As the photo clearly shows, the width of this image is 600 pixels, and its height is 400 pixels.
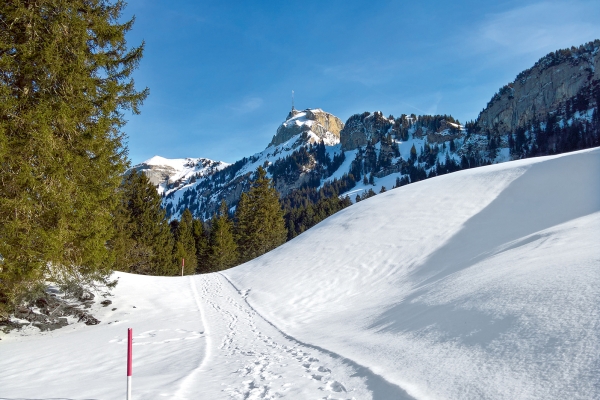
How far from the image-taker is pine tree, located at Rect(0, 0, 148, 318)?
8234 mm

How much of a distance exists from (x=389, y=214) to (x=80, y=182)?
55.9ft

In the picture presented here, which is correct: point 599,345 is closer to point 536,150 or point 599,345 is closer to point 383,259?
point 383,259

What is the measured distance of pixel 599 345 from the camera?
3.77 meters

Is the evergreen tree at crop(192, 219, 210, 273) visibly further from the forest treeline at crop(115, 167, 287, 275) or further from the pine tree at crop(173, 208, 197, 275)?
the pine tree at crop(173, 208, 197, 275)

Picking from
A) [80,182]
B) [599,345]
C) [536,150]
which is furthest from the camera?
[536,150]

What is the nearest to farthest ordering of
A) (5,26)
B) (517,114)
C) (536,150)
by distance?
(5,26)
(536,150)
(517,114)

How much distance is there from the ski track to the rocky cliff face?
179407 mm

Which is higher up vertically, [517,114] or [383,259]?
[517,114]

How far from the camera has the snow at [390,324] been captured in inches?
175

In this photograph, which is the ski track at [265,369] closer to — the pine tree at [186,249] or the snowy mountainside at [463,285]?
the snowy mountainside at [463,285]

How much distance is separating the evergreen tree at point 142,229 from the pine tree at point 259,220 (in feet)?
33.4

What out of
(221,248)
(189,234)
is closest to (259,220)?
(221,248)

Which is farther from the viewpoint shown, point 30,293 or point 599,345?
point 30,293

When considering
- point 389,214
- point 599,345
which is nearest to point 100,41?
point 599,345
